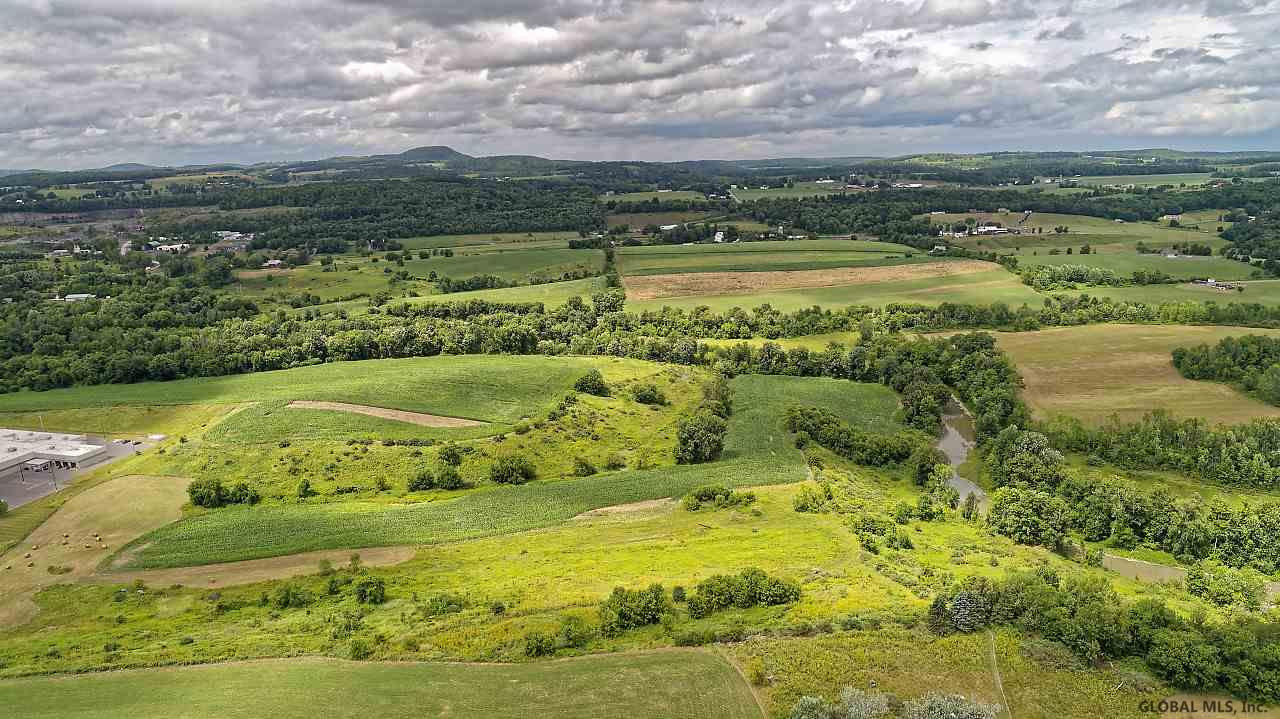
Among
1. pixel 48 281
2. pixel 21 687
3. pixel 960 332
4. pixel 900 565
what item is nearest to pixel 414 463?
pixel 21 687

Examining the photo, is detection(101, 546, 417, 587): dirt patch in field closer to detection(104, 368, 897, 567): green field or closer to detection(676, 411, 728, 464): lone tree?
detection(104, 368, 897, 567): green field

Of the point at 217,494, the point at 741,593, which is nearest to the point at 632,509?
the point at 741,593

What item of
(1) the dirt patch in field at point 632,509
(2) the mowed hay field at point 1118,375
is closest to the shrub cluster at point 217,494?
(1) the dirt patch in field at point 632,509

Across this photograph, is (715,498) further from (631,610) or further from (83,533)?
(83,533)

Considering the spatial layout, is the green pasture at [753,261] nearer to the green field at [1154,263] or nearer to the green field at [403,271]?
the green field at [403,271]

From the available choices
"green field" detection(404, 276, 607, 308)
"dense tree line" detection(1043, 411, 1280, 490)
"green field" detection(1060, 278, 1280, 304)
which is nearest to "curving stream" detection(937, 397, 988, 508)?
"dense tree line" detection(1043, 411, 1280, 490)

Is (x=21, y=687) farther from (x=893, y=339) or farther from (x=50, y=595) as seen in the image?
(x=893, y=339)
